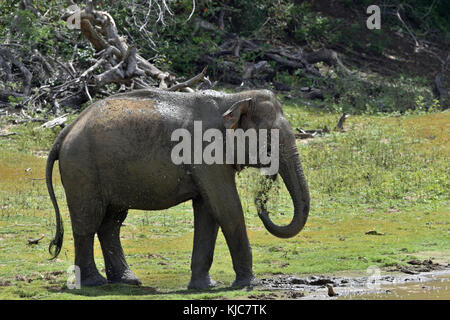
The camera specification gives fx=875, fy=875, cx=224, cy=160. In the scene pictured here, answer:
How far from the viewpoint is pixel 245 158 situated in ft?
31.9

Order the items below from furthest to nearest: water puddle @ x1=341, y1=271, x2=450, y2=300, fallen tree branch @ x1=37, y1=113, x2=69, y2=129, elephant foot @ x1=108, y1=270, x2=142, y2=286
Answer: fallen tree branch @ x1=37, y1=113, x2=69, y2=129 < elephant foot @ x1=108, y1=270, x2=142, y2=286 < water puddle @ x1=341, y1=271, x2=450, y2=300

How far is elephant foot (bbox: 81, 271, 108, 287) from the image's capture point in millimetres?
10036

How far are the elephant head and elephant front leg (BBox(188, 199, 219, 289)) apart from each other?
0.64 metres

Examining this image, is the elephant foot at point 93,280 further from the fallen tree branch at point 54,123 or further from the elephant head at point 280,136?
the fallen tree branch at point 54,123

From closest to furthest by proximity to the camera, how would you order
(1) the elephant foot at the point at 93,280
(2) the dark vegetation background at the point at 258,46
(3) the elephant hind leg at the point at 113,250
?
(1) the elephant foot at the point at 93,280 → (3) the elephant hind leg at the point at 113,250 → (2) the dark vegetation background at the point at 258,46

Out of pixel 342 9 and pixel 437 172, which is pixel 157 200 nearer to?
pixel 437 172

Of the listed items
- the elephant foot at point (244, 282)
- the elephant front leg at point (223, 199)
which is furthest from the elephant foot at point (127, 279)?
the elephant front leg at point (223, 199)

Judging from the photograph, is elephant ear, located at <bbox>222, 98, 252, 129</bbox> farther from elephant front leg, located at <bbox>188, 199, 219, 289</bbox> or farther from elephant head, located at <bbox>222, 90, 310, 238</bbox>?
elephant front leg, located at <bbox>188, 199, 219, 289</bbox>

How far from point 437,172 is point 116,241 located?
8.20 m

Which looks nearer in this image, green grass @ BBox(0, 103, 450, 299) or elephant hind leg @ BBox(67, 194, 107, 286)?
elephant hind leg @ BBox(67, 194, 107, 286)

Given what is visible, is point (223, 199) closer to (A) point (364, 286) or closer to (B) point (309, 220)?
(A) point (364, 286)

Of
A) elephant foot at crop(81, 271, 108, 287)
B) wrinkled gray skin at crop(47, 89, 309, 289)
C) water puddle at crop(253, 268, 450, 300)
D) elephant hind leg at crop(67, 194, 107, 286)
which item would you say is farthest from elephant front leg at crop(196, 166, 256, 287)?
elephant foot at crop(81, 271, 108, 287)

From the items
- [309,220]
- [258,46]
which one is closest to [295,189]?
[309,220]

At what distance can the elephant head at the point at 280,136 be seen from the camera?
31.0 ft
